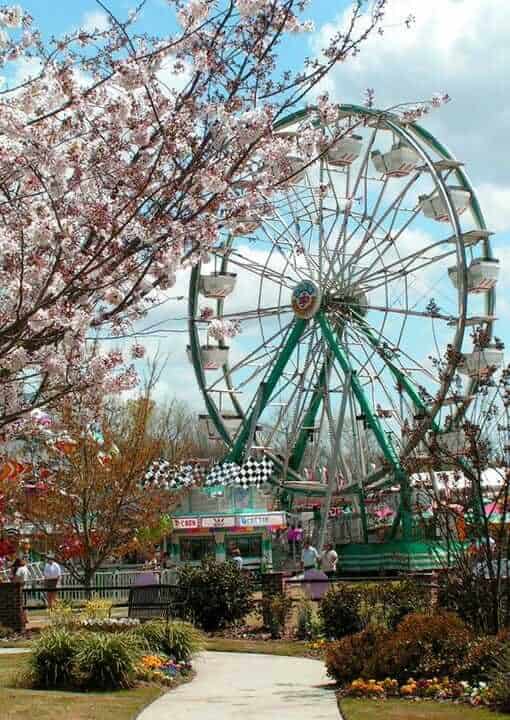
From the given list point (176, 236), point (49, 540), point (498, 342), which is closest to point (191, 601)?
point (49, 540)

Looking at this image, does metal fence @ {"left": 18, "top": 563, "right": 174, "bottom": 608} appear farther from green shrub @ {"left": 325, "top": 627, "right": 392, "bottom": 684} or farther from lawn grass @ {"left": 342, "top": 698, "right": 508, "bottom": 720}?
lawn grass @ {"left": 342, "top": 698, "right": 508, "bottom": 720}

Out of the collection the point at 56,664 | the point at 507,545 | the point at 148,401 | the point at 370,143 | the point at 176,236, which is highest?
the point at 370,143

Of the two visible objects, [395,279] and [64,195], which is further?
[395,279]

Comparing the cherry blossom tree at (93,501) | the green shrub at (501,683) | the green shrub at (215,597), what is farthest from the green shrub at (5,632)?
the green shrub at (501,683)

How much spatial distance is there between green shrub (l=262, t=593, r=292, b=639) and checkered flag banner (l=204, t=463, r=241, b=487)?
51.8 feet

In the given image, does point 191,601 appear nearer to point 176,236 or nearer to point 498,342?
point 498,342

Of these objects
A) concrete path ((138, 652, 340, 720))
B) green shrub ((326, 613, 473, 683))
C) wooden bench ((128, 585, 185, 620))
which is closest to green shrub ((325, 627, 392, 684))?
green shrub ((326, 613, 473, 683))

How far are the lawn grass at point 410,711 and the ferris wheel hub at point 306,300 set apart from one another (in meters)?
21.8

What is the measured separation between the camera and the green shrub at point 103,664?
38.0ft

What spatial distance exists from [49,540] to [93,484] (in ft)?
7.03

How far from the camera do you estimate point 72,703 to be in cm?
1038

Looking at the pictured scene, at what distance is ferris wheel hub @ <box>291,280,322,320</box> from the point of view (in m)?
31.8

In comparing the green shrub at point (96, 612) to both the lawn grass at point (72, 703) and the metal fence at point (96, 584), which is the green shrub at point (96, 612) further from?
the metal fence at point (96, 584)

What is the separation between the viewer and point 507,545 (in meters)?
12.8
